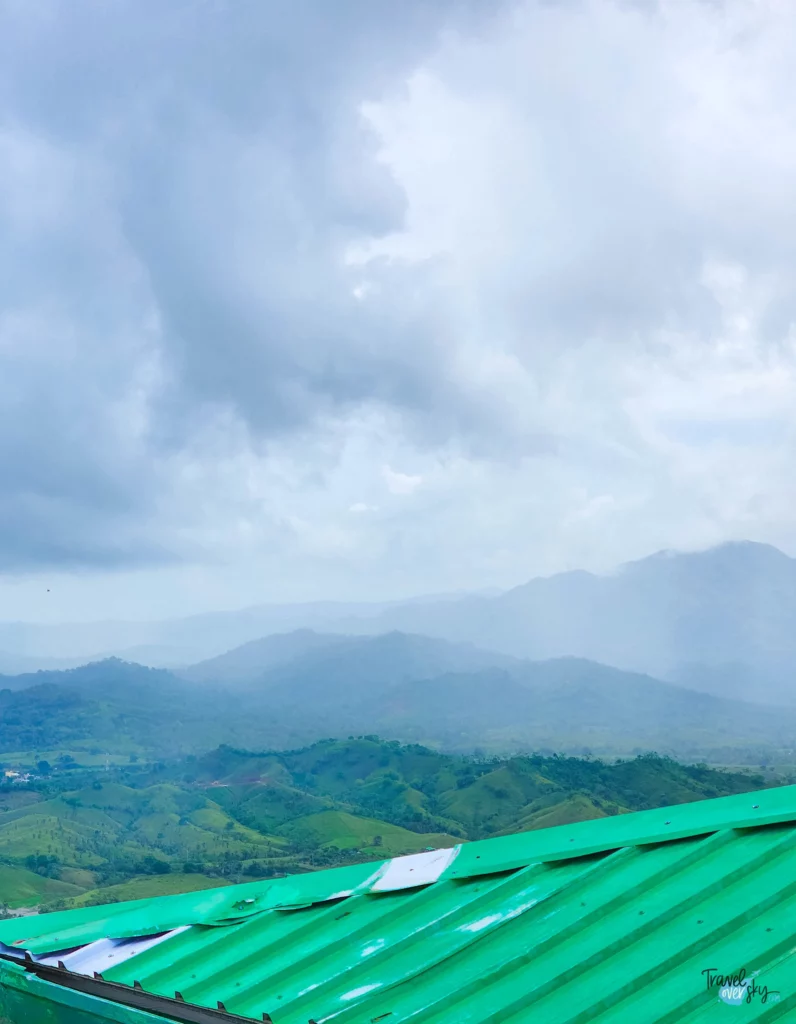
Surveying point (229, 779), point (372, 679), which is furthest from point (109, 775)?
point (372, 679)

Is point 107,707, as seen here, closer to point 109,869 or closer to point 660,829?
point 109,869

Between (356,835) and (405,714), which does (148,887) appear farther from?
(405,714)

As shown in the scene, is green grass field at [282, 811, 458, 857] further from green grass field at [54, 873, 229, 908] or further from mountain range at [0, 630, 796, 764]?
mountain range at [0, 630, 796, 764]

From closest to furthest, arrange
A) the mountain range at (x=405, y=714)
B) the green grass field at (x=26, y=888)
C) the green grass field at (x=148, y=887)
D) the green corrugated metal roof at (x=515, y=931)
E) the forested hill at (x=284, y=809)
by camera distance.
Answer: the green corrugated metal roof at (x=515, y=931) → the green grass field at (x=148, y=887) → the green grass field at (x=26, y=888) → the forested hill at (x=284, y=809) → the mountain range at (x=405, y=714)

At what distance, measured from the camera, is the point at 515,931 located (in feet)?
10.6

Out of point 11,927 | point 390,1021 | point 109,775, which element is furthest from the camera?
point 109,775

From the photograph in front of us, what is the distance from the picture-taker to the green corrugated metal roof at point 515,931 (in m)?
2.77

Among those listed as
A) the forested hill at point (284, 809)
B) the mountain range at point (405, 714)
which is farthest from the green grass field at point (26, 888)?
the mountain range at point (405, 714)

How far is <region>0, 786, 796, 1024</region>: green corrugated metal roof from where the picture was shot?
2770 mm

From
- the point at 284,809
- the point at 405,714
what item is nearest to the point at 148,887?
the point at 284,809

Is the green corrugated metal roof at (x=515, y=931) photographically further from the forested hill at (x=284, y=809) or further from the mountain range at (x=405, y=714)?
the mountain range at (x=405, y=714)

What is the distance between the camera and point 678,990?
2668 mm

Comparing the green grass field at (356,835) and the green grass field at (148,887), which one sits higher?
the green grass field at (148,887)

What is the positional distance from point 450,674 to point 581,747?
225 feet
